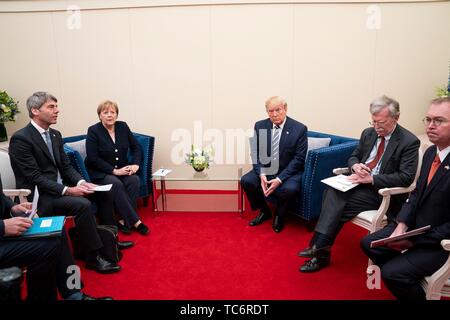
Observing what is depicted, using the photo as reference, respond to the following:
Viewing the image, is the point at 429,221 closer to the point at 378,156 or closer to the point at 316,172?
the point at 378,156

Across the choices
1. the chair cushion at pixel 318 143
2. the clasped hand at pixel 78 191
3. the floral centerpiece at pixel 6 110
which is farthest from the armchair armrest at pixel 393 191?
the floral centerpiece at pixel 6 110

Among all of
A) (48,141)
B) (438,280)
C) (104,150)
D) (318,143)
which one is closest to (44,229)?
(48,141)

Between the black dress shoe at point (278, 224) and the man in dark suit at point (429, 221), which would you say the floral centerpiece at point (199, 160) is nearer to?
the black dress shoe at point (278, 224)

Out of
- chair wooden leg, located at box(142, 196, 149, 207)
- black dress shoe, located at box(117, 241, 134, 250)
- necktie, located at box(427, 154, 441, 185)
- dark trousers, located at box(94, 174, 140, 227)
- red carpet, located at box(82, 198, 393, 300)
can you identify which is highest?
necktie, located at box(427, 154, 441, 185)

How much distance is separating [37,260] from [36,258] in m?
0.02

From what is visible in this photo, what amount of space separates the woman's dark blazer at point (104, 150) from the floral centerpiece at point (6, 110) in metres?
1.58

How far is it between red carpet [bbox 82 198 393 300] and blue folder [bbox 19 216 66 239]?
2.25 ft

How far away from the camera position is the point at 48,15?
181 inches

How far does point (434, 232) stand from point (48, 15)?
5.09 meters

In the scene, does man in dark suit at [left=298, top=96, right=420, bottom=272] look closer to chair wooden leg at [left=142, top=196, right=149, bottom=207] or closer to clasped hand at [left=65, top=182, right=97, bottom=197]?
clasped hand at [left=65, top=182, right=97, bottom=197]

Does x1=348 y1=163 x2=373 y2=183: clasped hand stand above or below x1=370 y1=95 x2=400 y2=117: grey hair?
below

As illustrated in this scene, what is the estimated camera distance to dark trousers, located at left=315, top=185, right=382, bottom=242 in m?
2.82

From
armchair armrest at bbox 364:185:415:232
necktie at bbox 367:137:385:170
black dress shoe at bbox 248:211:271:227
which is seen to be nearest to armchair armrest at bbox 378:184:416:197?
armchair armrest at bbox 364:185:415:232

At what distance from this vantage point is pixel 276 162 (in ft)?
12.5
